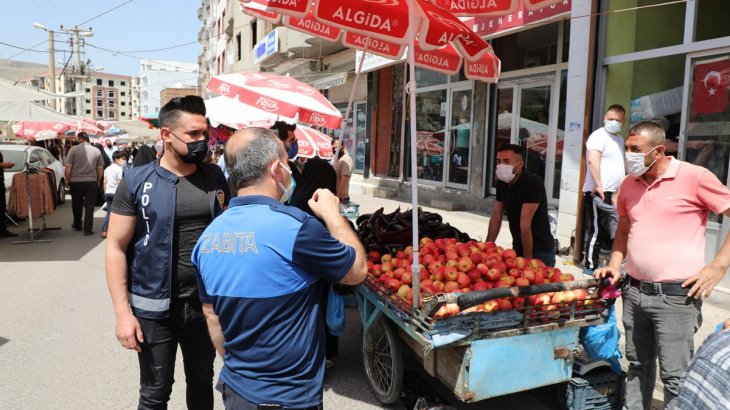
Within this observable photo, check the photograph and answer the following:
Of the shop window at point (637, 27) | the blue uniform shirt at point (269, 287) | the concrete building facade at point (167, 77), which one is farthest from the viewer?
the concrete building facade at point (167, 77)

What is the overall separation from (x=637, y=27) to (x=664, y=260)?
5791 millimetres

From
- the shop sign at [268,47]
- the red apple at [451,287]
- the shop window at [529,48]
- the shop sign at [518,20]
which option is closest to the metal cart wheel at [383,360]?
A: the red apple at [451,287]

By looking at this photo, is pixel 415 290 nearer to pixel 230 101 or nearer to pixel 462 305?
pixel 462 305

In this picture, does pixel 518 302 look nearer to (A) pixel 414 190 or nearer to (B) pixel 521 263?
(B) pixel 521 263

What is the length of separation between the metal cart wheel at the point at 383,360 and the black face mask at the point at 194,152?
6.26ft

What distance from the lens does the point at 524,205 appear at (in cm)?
462

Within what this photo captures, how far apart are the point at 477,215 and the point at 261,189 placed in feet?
34.1

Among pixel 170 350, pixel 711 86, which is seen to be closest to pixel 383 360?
pixel 170 350

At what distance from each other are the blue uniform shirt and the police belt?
7.11 feet

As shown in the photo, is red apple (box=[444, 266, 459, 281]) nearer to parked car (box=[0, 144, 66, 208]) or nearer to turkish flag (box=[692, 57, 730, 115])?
turkish flag (box=[692, 57, 730, 115])

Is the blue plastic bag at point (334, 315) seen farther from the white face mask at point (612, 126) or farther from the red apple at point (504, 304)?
the white face mask at point (612, 126)

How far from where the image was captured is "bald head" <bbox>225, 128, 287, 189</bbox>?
2064mm

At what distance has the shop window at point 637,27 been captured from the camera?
7.43m

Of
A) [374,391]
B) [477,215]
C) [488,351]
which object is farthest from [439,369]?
[477,215]
